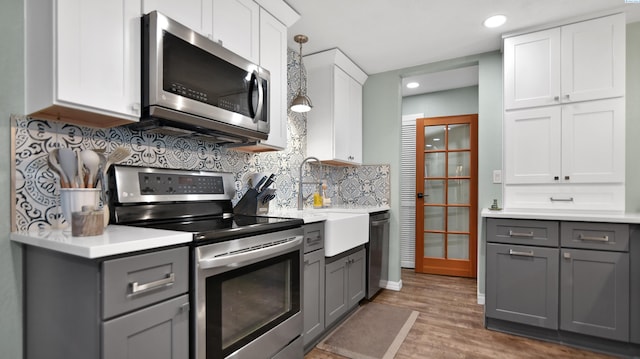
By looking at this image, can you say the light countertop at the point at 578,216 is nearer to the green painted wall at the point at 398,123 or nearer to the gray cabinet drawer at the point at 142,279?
the green painted wall at the point at 398,123

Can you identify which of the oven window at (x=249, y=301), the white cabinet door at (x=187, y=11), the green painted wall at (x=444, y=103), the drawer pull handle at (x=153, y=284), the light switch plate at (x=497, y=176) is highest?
the green painted wall at (x=444, y=103)

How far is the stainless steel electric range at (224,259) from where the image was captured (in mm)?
1257

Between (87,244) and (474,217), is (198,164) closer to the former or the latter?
(87,244)

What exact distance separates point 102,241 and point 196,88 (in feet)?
2.92

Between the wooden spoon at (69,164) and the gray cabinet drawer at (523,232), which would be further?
the gray cabinet drawer at (523,232)

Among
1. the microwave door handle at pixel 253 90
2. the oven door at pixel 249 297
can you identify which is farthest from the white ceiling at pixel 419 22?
the oven door at pixel 249 297

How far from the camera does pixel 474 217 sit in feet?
12.8

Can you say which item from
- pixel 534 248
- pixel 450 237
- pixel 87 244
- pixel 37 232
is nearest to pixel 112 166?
pixel 37 232

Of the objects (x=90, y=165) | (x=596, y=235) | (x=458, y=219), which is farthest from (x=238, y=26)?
(x=458, y=219)

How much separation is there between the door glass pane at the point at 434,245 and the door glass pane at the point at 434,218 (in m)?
0.09

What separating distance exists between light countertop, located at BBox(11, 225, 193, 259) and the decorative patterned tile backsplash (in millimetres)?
151

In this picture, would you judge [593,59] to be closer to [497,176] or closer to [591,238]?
[497,176]

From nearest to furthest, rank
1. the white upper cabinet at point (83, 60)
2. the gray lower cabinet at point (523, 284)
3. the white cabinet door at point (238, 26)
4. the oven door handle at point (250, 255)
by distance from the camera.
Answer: the white upper cabinet at point (83, 60) < the oven door handle at point (250, 255) < the white cabinet door at point (238, 26) < the gray lower cabinet at point (523, 284)

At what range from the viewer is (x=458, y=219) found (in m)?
4.03
